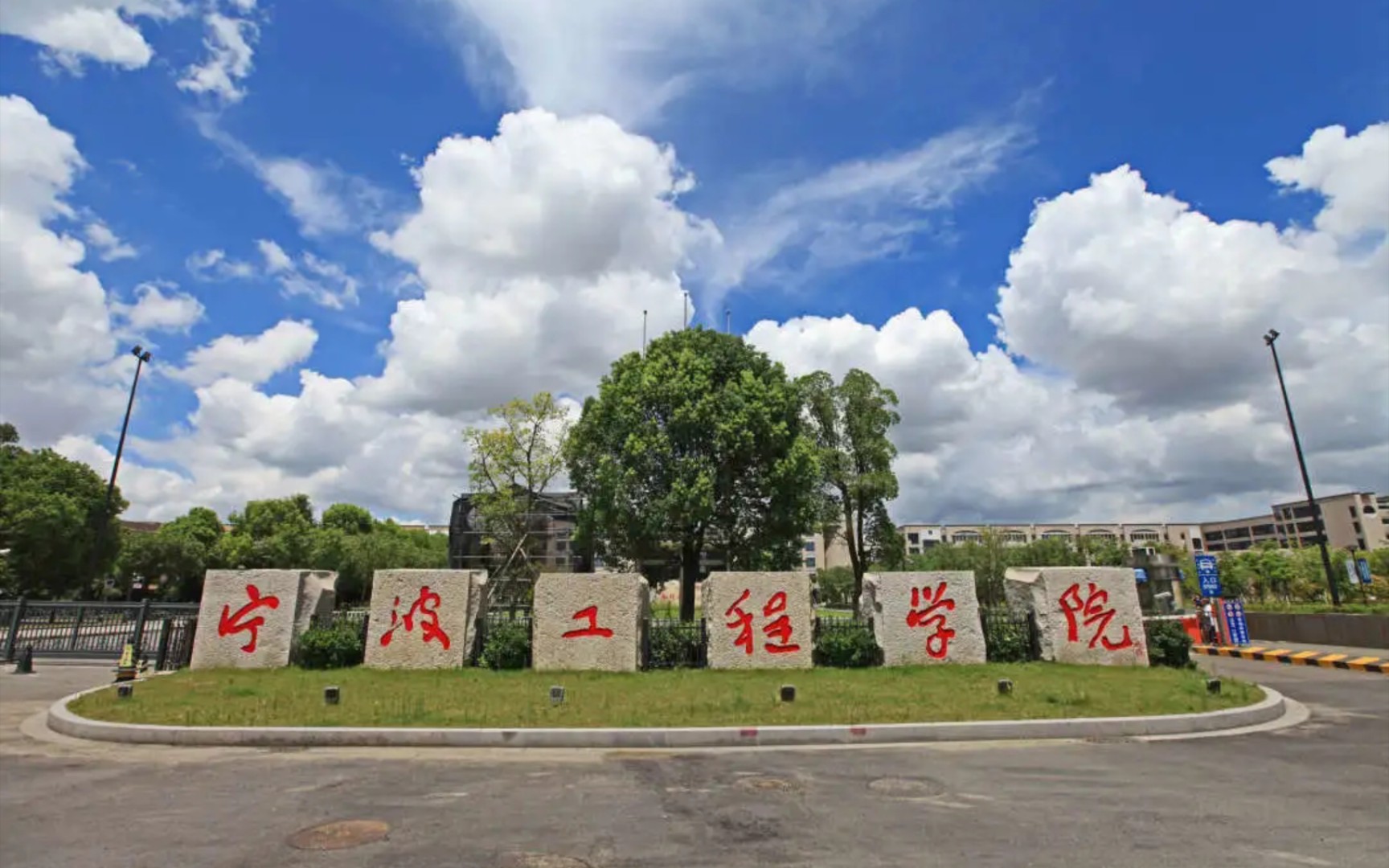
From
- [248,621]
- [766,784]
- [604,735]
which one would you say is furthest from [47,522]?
[766,784]

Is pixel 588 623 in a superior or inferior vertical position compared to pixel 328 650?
superior

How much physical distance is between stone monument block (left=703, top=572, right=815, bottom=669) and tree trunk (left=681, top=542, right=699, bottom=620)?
1491 centimetres

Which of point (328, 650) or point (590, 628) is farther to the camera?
point (328, 650)

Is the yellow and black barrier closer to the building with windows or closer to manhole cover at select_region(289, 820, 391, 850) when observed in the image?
manhole cover at select_region(289, 820, 391, 850)

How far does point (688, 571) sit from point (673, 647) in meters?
15.9

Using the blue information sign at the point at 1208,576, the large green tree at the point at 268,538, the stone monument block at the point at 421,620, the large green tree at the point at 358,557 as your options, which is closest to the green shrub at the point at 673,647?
the stone monument block at the point at 421,620

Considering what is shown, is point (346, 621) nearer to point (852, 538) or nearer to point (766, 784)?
point (766, 784)

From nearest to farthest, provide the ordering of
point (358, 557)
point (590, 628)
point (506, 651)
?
1. point (590, 628)
2. point (506, 651)
3. point (358, 557)

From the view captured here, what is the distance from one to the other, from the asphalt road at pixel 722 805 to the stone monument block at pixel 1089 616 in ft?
22.0

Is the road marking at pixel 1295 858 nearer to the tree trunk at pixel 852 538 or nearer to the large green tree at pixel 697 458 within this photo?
the large green tree at pixel 697 458

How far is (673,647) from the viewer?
648 inches

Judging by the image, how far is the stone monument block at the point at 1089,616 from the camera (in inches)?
646

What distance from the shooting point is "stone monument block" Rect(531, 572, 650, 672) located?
15.6 meters

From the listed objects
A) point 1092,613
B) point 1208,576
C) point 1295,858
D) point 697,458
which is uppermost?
point 697,458
